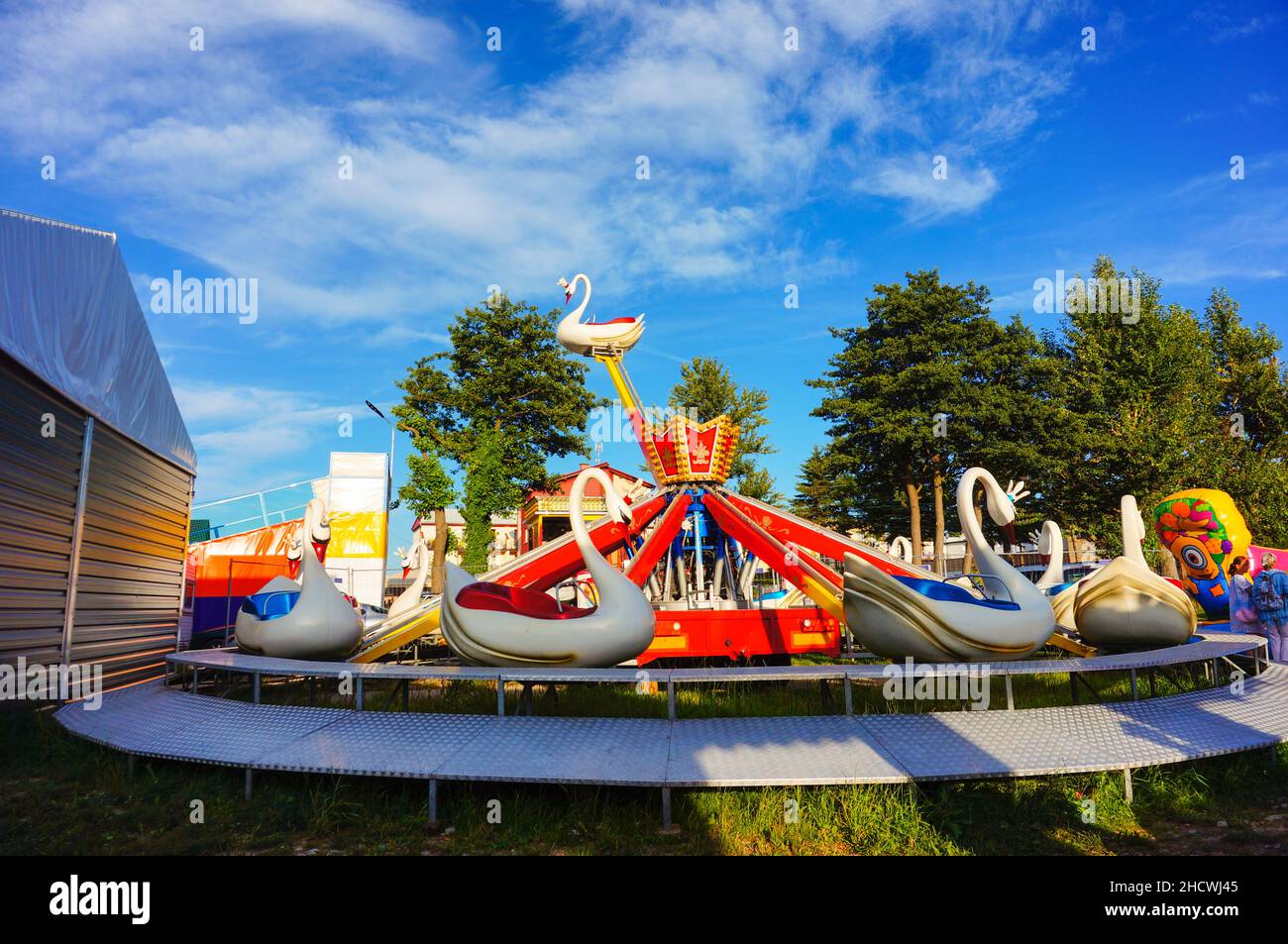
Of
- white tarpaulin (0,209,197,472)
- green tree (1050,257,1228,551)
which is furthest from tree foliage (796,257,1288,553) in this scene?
white tarpaulin (0,209,197,472)

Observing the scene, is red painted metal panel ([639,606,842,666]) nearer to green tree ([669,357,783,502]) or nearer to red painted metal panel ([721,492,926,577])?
red painted metal panel ([721,492,926,577])

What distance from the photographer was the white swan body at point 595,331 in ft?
43.0

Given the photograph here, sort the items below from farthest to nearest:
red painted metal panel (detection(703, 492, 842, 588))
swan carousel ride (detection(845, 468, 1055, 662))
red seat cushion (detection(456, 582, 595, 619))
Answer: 1. red painted metal panel (detection(703, 492, 842, 588))
2. red seat cushion (detection(456, 582, 595, 619))
3. swan carousel ride (detection(845, 468, 1055, 662))

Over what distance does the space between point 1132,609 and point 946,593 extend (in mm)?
2960

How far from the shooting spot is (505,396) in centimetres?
3228

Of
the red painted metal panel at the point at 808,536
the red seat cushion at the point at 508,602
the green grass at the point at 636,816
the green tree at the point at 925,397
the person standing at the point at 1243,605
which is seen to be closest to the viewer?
the green grass at the point at 636,816

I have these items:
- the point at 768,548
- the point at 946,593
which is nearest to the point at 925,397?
the point at 768,548

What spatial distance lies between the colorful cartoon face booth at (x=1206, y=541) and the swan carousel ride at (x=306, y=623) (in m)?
15.9

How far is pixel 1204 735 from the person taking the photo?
17.1 feet

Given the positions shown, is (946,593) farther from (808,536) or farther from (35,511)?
(35,511)

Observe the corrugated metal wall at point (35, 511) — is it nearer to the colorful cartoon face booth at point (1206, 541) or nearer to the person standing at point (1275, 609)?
the person standing at point (1275, 609)

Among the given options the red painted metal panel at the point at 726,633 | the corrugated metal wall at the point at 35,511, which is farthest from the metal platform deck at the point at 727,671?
the red painted metal panel at the point at 726,633

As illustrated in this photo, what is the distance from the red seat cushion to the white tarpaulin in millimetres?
5230

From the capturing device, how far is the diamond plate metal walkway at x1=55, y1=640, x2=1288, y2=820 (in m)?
4.50
